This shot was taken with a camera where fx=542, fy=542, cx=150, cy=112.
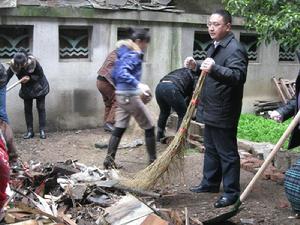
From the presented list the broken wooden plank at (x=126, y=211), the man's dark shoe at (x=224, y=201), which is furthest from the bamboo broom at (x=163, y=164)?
the man's dark shoe at (x=224, y=201)

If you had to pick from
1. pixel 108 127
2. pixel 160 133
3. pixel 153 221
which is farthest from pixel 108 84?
pixel 153 221

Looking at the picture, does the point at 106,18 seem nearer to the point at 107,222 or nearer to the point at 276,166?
the point at 276,166

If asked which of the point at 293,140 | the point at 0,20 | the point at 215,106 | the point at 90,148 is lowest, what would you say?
the point at 90,148

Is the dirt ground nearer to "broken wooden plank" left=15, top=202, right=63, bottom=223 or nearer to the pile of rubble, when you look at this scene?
the pile of rubble

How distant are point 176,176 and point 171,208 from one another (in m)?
0.53

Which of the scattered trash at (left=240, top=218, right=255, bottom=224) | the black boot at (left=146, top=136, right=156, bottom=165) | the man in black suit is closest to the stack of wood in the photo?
the black boot at (left=146, top=136, right=156, bottom=165)

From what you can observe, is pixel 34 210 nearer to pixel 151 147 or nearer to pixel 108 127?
pixel 151 147

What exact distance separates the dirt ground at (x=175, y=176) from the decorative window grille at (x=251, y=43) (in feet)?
12.9

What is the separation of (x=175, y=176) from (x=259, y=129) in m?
4.77

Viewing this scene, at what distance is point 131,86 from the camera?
261 inches

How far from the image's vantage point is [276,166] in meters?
7.37

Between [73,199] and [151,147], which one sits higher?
[151,147]

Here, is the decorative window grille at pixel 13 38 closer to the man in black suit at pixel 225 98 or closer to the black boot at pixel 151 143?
the black boot at pixel 151 143

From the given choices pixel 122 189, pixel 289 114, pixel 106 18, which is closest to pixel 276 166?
pixel 289 114
